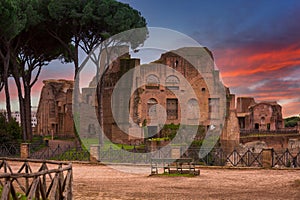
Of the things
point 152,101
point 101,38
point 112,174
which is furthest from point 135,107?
point 112,174

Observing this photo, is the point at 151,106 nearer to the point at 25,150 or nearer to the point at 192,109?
the point at 192,109

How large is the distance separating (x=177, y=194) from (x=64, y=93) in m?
37.5

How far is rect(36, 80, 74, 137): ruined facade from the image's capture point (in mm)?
45781

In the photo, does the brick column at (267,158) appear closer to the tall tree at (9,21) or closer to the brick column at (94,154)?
the brick column at (94,154)

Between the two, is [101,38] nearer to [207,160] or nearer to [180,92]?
[207,160]

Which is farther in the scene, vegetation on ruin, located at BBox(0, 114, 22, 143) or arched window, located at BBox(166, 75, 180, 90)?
arched window, located at BBox(166, 75, 180, 90)

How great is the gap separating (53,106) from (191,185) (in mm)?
36207

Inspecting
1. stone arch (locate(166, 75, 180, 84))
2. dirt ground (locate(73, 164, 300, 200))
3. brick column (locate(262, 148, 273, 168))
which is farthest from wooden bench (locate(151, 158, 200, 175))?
stone arch (locate(166, 75, 180, 84))

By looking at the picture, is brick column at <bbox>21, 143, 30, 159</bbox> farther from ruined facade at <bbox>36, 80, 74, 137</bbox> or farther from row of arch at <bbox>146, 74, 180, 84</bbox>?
ruined facade at <bbox>36, 80, 74, 137</bbox>

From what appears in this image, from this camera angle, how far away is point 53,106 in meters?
47.4

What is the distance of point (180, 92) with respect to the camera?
1656 inches

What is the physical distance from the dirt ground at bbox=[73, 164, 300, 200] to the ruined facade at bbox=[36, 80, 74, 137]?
2934 cm

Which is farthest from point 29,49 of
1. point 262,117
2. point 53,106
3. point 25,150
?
point 262,117

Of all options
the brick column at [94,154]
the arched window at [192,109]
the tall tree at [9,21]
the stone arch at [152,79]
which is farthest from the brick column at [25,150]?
the arched window at [192,109]
